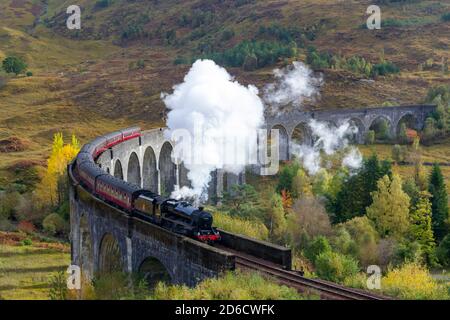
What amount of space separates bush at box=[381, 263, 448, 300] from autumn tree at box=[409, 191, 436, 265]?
1098 centimetres

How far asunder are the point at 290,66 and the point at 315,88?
36.3ft

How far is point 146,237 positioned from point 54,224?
29207 mm

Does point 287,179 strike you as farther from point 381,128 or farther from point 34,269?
point 381,128

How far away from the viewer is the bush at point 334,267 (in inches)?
1518

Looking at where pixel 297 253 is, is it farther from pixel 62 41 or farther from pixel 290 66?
pixel 62 41

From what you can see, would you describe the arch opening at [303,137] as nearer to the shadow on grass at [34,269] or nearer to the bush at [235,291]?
the shadow on grass at [34,269]

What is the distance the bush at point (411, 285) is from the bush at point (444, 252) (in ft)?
38.0

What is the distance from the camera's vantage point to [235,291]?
20.4 m

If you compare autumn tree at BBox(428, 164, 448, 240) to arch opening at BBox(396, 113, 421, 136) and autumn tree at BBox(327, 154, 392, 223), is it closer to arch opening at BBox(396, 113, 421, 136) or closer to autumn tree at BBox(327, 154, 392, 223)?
autumn tree at BBox(327, 154, 392, 223)

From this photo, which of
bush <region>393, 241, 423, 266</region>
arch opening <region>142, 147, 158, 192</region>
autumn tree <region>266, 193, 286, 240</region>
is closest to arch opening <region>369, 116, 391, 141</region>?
arch opening <region>142, 147, 158, 192</region>

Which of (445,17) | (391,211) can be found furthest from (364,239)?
(445,17)

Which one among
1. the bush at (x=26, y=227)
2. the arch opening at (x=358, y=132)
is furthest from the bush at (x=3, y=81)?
the bush at (x=26, y=227)

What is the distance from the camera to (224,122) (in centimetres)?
5966
